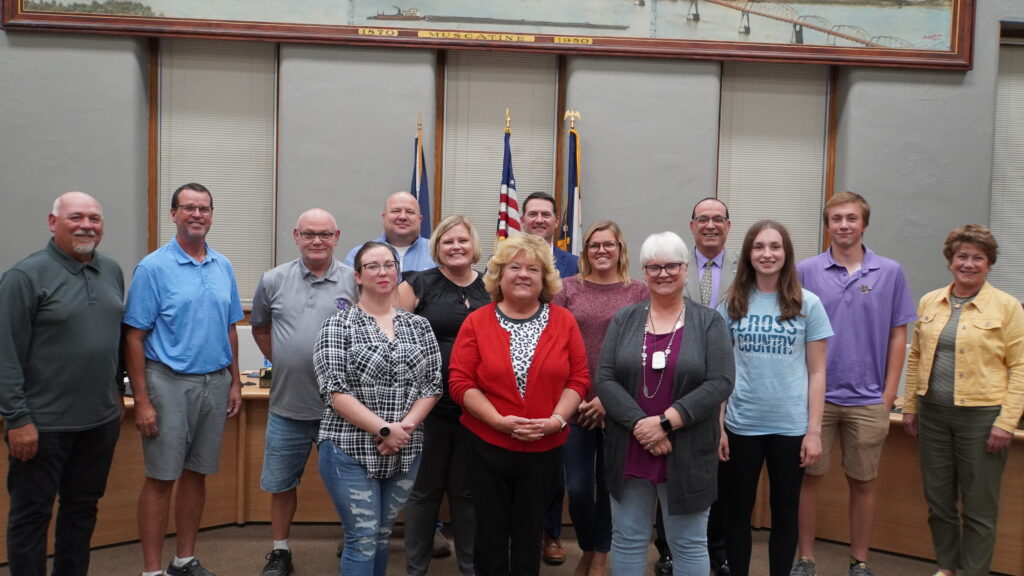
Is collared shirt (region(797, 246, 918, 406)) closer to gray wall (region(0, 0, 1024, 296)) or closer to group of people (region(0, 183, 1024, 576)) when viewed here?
group of people (region(0, 183, 1024, 576))

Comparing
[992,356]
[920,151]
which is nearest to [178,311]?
[992,356]

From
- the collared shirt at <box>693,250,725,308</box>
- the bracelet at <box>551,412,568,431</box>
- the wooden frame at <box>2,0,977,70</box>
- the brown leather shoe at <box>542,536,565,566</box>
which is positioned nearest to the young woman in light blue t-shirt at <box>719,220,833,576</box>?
the collared shirt at <box>693,250,725,308</box>

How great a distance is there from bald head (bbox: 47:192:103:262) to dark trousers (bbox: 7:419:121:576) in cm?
67

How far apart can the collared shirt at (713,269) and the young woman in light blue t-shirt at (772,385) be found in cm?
57

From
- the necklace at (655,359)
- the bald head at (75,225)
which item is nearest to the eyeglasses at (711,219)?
the necklace at (655,359)

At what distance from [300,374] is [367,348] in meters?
0.77

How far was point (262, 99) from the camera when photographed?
5.64 m

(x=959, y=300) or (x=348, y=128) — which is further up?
(x=348, y=128)

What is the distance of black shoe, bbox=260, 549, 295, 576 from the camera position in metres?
3.36

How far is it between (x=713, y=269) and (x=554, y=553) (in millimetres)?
1549

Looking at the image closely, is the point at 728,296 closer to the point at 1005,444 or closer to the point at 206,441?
the point at 1005,444

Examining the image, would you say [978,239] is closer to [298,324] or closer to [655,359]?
[655,359]

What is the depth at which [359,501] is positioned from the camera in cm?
256

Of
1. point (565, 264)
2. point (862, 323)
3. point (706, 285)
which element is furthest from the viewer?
point (565, 264)
